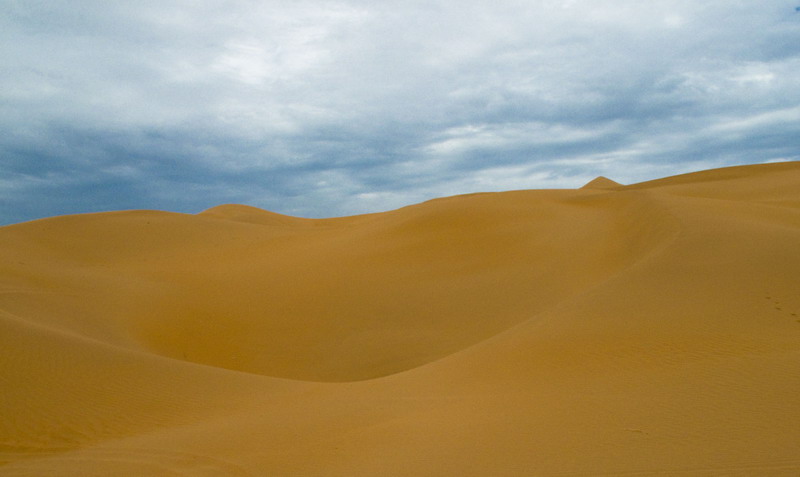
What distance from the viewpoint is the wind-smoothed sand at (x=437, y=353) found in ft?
16.3

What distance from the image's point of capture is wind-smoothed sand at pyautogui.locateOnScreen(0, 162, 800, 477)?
497 centimetres

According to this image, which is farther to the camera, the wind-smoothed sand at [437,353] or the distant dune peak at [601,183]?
the distant dune peak at [601,183]

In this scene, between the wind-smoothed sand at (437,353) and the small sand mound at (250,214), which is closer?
the wind-smoothed sand at (437,353)

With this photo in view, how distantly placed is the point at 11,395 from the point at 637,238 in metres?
12.7

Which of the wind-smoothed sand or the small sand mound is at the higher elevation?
the small sand mound

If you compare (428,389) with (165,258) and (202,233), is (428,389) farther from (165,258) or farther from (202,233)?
(202,233)

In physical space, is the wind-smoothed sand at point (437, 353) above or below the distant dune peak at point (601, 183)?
below

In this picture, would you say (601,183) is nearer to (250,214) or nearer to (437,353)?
(250,214)

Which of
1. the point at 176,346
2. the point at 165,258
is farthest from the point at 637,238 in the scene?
the point at 165,258

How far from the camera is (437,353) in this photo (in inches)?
448

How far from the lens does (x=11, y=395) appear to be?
263 inches

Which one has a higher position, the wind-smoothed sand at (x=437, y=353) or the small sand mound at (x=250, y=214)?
the small sand mound at (x=250, y=214)

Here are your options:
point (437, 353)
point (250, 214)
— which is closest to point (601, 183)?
point (250, 214)

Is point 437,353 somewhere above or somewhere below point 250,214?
below
